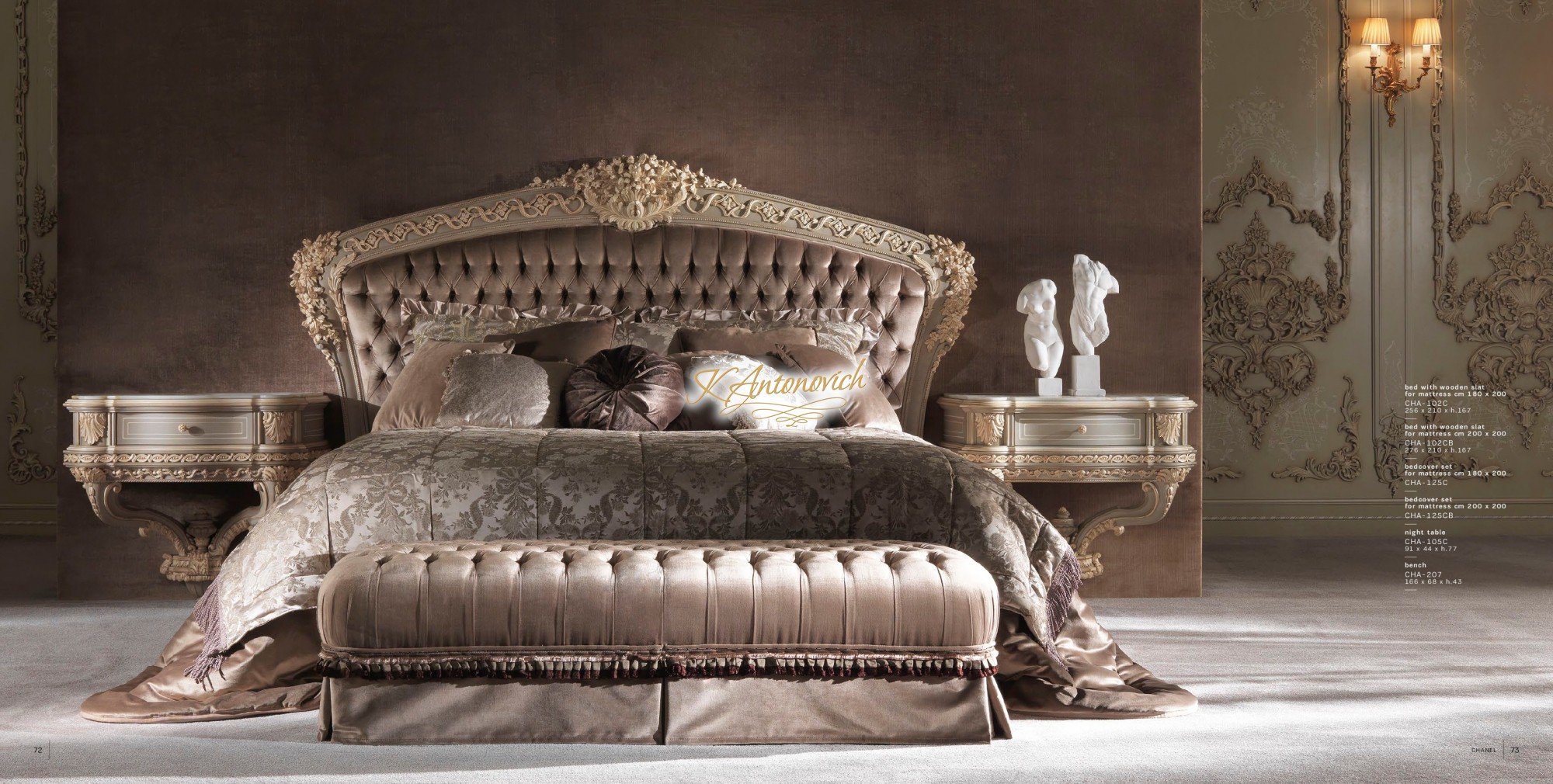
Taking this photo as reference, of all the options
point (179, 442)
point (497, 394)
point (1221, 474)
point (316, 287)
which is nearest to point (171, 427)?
point (179, 442)

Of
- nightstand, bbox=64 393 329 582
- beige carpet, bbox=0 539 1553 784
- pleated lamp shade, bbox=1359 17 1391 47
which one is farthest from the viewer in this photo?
pleated lamp shade, bbox=1359 17 1391 47

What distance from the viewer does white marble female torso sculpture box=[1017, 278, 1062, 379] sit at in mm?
4215

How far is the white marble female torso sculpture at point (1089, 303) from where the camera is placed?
13.9 feet

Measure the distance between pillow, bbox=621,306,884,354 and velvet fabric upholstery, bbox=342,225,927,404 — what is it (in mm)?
47

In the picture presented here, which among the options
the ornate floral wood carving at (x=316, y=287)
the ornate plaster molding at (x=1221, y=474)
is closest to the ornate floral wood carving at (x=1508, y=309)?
the ornate plaster molding at (x=1221, y=474)

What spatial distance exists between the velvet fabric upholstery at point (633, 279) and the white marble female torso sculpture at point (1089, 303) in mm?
550

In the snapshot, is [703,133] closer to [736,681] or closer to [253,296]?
[253,296]

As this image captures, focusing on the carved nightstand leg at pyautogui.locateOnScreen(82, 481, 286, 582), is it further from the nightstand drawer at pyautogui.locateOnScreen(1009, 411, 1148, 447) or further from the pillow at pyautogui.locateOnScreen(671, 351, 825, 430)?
the nightstand drawer at pyautogui.locateOnScreen(1009, 411, 1148, 447)

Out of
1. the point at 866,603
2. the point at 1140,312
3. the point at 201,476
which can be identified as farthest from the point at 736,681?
the point at 1140,312

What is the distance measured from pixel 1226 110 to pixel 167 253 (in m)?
4.48

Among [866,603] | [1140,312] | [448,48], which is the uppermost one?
[448,48]

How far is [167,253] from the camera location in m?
4.34

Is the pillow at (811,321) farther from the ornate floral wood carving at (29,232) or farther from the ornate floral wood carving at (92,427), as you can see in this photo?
the ornate floral wood carving at (29,232)

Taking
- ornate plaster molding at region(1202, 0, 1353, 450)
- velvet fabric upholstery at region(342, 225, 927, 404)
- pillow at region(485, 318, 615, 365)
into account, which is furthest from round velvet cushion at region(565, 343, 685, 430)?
ornate plaster molding at region(1202, 0, 1353, 450)
